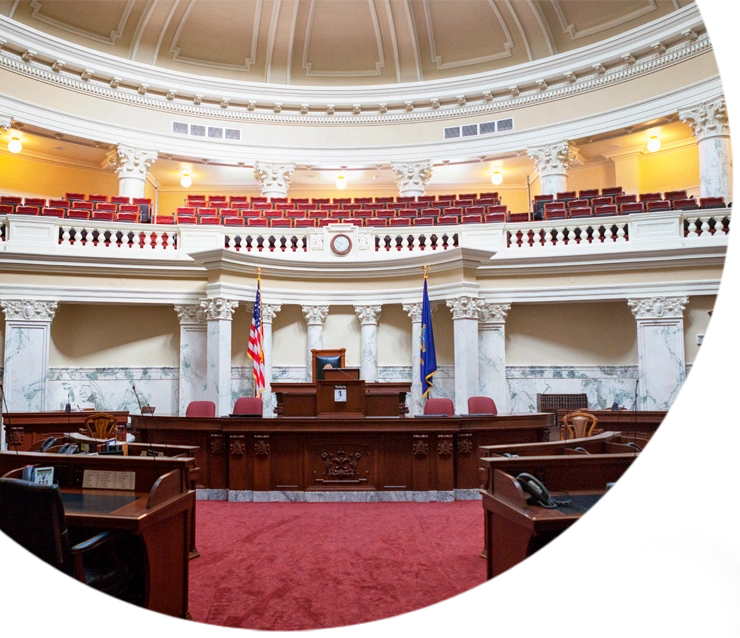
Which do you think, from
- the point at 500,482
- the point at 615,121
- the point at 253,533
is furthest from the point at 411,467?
the point at 615,121

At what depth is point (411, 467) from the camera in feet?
20.2

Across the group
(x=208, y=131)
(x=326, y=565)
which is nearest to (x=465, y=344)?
(x=326, y=565)

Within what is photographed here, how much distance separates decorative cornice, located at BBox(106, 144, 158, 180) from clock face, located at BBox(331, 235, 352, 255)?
271 inches

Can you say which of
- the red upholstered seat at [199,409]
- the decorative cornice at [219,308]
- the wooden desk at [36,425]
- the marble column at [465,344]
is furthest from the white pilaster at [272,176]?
the wooden desk at [36,425]

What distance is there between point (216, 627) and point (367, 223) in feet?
30.0

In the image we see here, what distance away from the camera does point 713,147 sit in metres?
12.0

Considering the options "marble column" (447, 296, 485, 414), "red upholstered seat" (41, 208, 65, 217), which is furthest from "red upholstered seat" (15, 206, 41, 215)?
"marble column" (447, 296, 485, 414)

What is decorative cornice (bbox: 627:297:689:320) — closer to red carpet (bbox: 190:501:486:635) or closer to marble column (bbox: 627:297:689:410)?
marble column (bbox: 627:297:689:410)

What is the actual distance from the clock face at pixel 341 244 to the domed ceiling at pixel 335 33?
7.85 metres

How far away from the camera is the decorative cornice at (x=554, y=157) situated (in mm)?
14055

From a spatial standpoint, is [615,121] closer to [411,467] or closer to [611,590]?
[411,467]

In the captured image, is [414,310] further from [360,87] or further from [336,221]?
[360,87]

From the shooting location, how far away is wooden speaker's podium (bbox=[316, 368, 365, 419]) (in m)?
6.52

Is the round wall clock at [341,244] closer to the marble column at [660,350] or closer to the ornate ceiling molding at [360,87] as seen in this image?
the marble column at [660,350]
